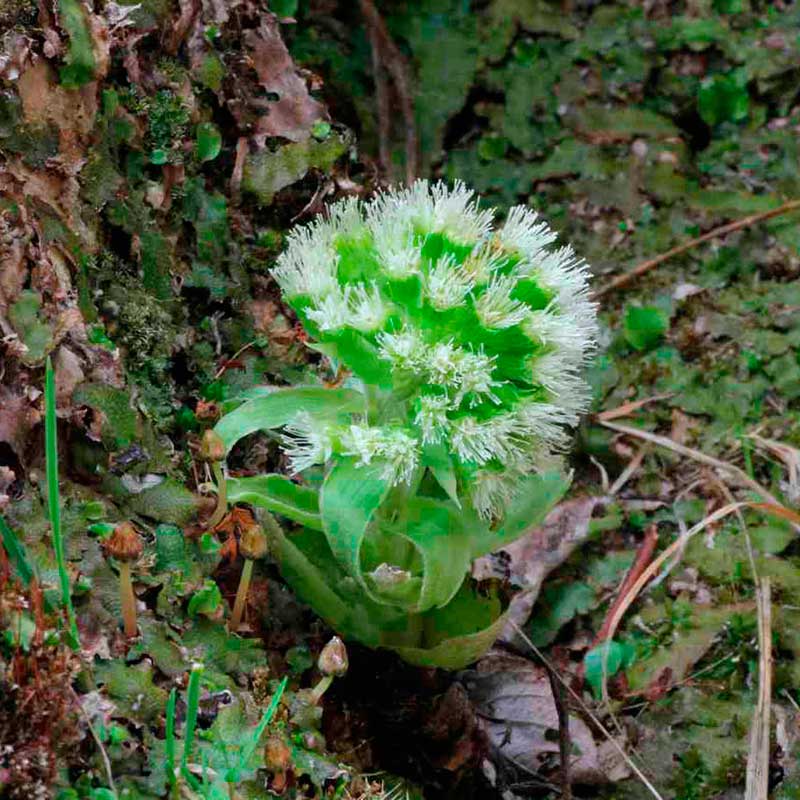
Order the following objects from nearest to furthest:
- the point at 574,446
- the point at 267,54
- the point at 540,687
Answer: the point at 540,687 → the point at 267,54 → the point at 574,446

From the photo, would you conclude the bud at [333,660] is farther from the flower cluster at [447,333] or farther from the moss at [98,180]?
the moss at [98,180]

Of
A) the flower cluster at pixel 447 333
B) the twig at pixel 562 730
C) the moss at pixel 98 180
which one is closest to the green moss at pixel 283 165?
the moss at pixel 98 180

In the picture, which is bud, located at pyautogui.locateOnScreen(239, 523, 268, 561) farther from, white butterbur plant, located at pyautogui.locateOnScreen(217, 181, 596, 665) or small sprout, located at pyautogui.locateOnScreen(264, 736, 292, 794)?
small sprout, located at pyautogui.locateOnScreen(264, 736, 292, 794)

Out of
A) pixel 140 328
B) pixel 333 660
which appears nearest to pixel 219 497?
pixel 333 660

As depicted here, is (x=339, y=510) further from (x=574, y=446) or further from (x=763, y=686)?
(x=574, y=446)

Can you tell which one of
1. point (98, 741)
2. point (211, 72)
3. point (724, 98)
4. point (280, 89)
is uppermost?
point (724, 98)

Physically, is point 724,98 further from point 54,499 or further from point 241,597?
point 54,499

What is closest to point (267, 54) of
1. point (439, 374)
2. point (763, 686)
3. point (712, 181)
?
point (439, 374)
